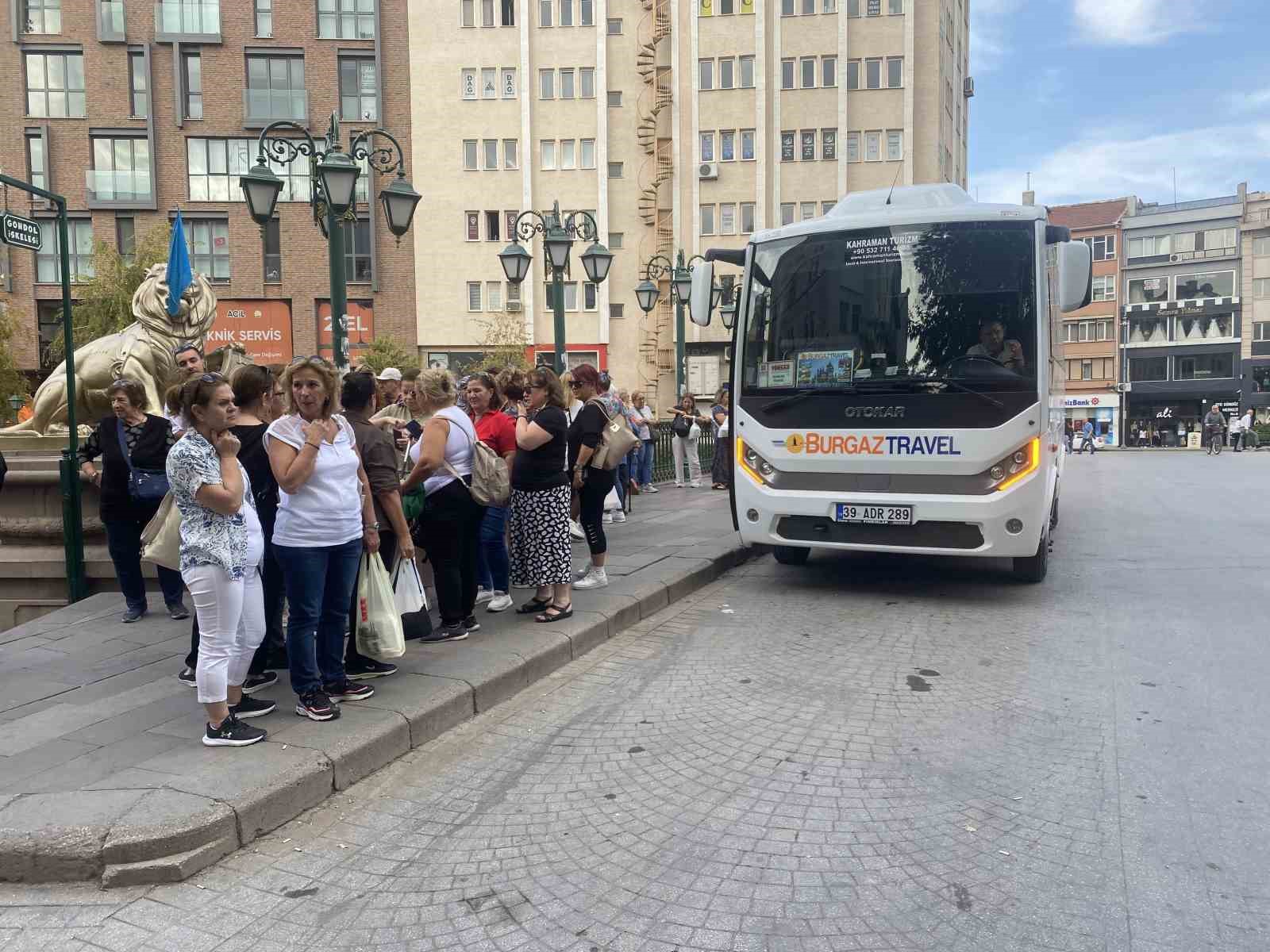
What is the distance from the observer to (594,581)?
7.94 meters

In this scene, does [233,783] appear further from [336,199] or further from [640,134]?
[640,134]

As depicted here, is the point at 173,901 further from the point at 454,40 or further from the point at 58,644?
the point at 454,40

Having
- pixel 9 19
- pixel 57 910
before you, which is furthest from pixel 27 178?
pixel 57 910

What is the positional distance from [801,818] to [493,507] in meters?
3.64

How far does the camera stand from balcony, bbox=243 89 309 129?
141 feet

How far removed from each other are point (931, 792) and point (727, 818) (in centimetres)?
89

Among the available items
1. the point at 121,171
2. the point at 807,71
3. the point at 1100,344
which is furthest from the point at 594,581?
the point at 1100,344

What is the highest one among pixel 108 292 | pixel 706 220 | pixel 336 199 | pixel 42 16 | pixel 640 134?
pixel 42 16

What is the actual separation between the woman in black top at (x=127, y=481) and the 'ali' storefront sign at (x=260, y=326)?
38.6 m

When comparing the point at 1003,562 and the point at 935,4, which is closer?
the point at 1003,562

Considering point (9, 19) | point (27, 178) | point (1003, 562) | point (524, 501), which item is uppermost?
point (9, 19)

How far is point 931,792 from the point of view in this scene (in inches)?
155

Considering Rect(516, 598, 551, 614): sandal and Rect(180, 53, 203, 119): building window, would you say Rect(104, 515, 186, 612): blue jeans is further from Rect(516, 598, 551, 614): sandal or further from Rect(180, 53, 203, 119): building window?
Rect(180, 53, 203, 119): building window

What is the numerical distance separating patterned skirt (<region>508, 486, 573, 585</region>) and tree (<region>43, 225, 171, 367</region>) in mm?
33012
